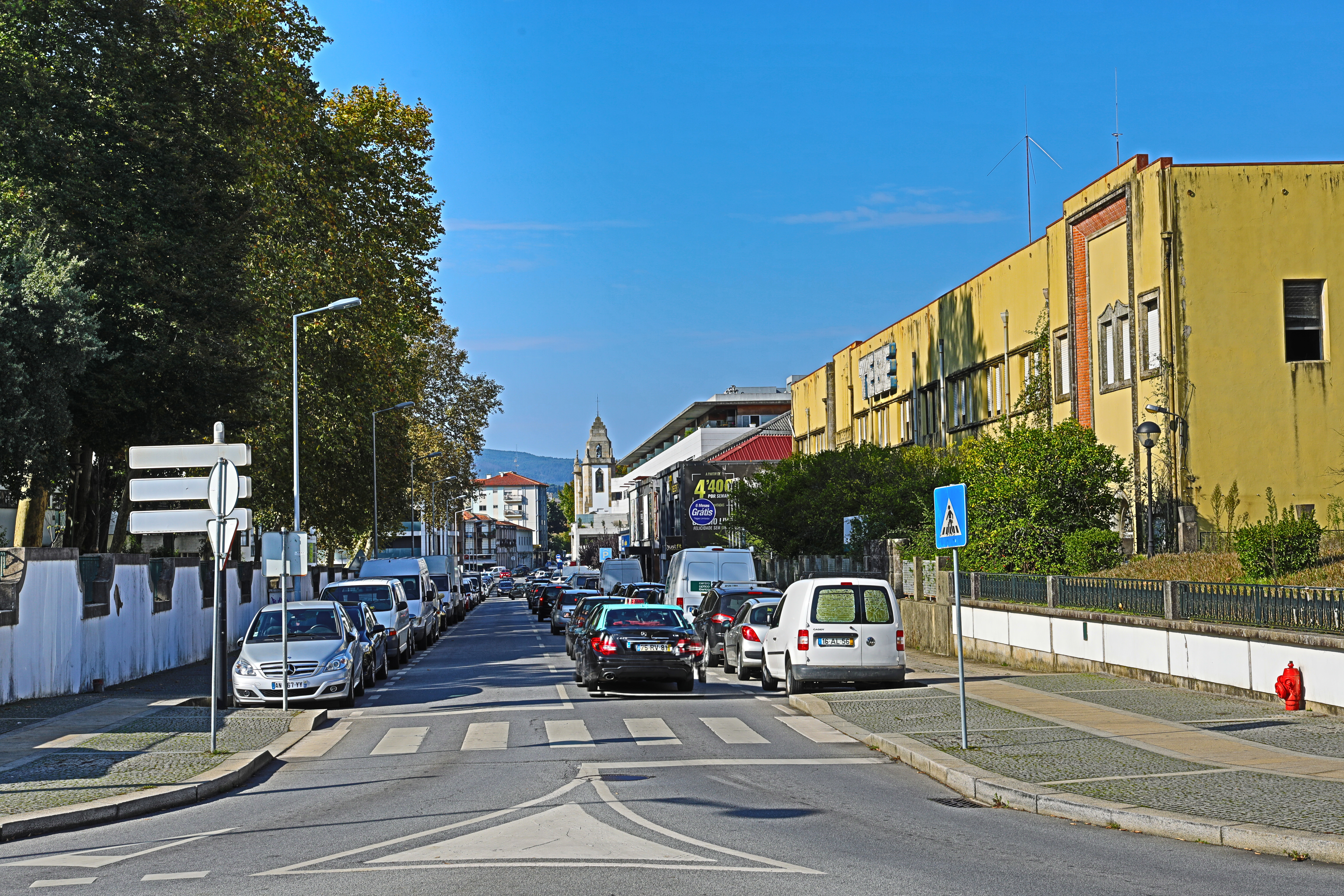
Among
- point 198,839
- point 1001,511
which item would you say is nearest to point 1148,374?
point 1001,511

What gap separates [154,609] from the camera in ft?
91.7

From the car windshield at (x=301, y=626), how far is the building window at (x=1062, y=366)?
21.4 meters

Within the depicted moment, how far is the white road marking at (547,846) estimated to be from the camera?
351 inches

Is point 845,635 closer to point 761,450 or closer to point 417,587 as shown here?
point 417,587

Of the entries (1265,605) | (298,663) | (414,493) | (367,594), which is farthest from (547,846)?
(414,493)

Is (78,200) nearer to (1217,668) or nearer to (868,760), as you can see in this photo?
(868,760)

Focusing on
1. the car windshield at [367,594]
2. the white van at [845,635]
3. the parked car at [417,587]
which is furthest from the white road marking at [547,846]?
the parked car at [417,587]

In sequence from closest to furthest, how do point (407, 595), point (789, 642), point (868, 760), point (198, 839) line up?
point (198, 839) → point (868, 760) → point (789, 642) → point (407, 595)

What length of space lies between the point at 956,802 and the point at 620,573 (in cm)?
3854

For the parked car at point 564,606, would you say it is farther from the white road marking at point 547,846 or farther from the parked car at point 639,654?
the white road marking at point 547,846

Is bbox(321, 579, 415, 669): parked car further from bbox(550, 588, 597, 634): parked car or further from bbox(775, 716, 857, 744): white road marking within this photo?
bbox(775, 716, 857, 744): white road marking

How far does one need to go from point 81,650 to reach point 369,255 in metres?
21.8

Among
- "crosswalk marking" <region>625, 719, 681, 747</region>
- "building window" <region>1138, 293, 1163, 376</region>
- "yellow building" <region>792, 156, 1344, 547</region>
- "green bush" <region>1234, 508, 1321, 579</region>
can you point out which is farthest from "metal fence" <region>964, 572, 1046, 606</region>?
"crosswalk marking" <region>625, 719, 681, 747</region>

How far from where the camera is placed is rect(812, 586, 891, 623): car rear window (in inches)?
814
